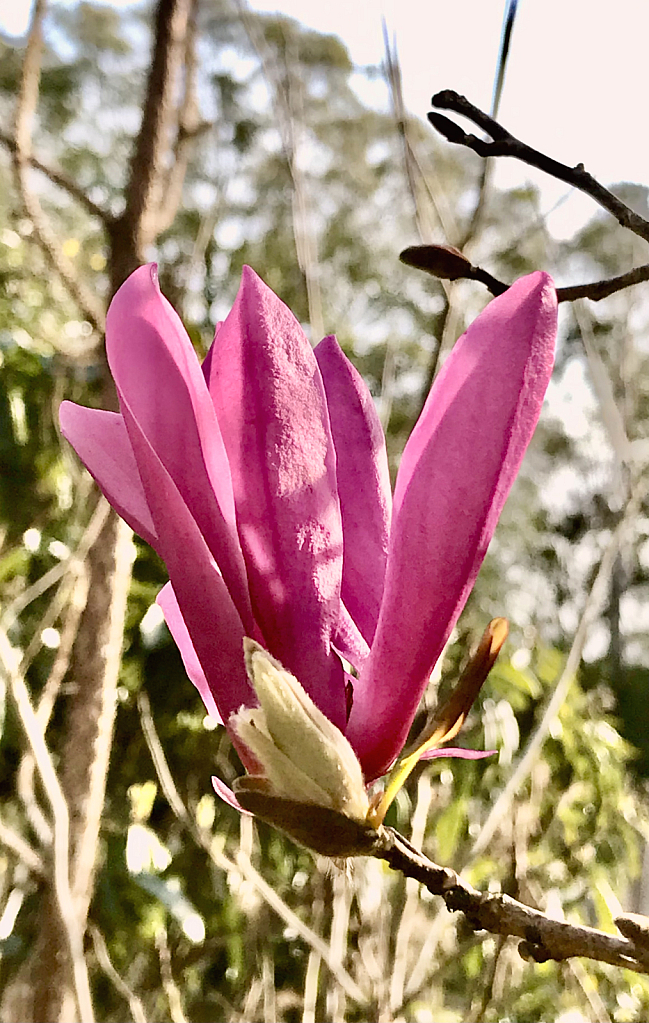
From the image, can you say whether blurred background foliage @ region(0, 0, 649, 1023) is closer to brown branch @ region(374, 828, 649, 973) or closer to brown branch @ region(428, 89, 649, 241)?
brown branch @ region(374, 828, 649, 973)

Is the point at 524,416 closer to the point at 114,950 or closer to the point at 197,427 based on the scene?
the point at 197,427

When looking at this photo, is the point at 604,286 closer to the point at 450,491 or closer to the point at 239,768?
the point at 450,491

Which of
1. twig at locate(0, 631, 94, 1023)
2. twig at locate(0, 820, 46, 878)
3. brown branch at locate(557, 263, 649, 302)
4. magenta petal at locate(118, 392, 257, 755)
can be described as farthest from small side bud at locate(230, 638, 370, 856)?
twig at locate(0, 820, 46, 878)

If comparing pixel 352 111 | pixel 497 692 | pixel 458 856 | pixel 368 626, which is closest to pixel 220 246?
pixel 352 111

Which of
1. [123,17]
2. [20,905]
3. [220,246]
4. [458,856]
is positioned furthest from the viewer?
[123,17]

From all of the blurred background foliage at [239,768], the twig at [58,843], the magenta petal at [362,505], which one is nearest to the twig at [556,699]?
the blurred background foliage at [239,768]

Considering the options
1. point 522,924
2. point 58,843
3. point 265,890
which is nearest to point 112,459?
point 522,924

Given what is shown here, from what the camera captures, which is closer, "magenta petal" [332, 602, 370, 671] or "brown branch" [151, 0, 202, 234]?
"magenta petal" [332, 602, 370, 671]
